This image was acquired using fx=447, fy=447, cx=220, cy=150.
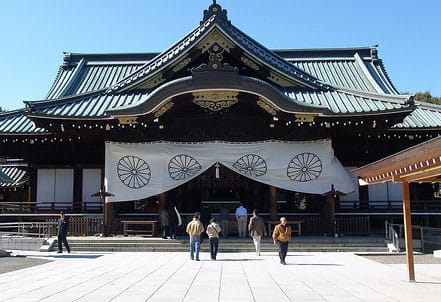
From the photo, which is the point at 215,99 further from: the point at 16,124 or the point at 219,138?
the point at 16,124

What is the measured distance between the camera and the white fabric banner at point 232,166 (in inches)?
668

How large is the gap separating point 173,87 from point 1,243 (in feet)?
27.6

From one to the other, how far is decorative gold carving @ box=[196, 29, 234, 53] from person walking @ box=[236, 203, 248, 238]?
6.28 meters

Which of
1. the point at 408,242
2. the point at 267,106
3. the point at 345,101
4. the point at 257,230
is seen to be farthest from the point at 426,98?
the point at 408,242

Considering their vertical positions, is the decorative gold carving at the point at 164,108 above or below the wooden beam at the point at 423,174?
above

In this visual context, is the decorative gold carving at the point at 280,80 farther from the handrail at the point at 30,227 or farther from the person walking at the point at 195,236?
the handrail at the point at 30,227

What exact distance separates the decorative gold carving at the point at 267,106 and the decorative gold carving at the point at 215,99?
91cm

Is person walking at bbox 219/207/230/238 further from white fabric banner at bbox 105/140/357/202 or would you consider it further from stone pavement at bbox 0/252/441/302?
stone pavement at bbox 0/252/441/302

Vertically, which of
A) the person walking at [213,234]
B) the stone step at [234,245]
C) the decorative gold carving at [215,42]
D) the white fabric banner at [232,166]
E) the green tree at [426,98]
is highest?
the green tree at [426,98]

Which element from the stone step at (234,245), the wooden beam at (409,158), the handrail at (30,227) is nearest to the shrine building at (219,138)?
the handrail at (30,227)

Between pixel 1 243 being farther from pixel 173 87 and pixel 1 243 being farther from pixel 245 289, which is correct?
pixel 245 289

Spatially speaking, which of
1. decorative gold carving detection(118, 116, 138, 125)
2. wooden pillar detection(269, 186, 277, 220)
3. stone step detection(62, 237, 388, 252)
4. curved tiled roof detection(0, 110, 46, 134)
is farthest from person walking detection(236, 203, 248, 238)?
curved tiled roof detection(0, 110, 46, 134)

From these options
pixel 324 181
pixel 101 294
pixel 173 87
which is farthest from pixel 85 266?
pixel 324 181

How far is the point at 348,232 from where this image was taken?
17.2m
